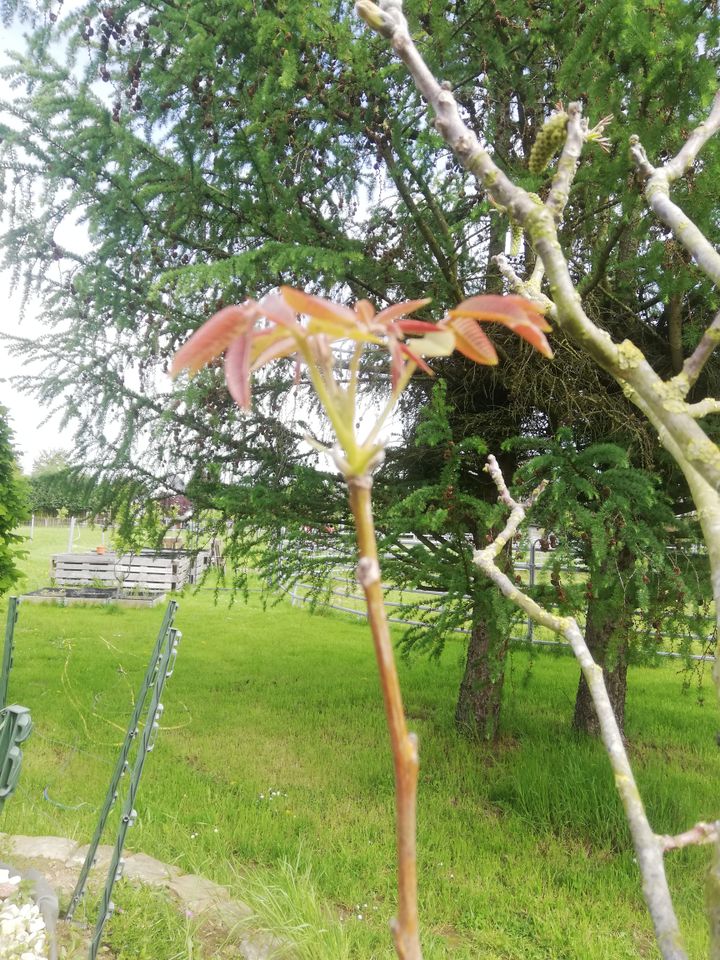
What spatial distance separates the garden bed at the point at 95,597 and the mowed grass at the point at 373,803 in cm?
461

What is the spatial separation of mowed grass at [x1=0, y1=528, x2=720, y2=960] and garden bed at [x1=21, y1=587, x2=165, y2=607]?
4613 millimetres

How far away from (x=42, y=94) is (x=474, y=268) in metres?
2.82

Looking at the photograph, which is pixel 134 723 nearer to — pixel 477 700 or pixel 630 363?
pixel 630 363

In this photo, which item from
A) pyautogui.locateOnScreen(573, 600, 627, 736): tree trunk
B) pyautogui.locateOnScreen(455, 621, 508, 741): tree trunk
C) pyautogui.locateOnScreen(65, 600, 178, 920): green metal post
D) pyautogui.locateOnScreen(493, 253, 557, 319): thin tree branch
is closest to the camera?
pyautogui.locateOnScreen(493, 253, 557, 319): thin tree branch

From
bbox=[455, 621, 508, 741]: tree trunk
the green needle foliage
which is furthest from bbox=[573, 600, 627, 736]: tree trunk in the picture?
bbox=[455, 621, 508, 741]: tree trunk

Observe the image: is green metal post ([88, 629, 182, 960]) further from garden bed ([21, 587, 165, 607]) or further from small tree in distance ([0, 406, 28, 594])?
garden bed ([21, 587, 165, 607])

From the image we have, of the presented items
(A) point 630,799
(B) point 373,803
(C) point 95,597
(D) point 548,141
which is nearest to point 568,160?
(D) point 548,141

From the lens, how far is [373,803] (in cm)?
420

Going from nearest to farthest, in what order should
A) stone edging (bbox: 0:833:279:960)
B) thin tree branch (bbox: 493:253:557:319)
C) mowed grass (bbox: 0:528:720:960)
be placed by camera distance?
1. thin tree branch (bbox: 493:253:557:319)
2. stone edging (bbox: 0:833:279:960)
3. mowed grass (bbox: 0:528:720:960)

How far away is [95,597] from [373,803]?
915 cm

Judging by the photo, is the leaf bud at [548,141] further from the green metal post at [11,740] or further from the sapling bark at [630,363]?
the green metal post at [11,740]

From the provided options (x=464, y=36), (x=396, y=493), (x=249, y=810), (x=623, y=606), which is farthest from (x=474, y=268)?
(x=249, y=810)

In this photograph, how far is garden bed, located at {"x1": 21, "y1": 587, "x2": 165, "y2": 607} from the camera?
1157 centimetres

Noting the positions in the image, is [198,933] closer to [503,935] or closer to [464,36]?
[503,935]
